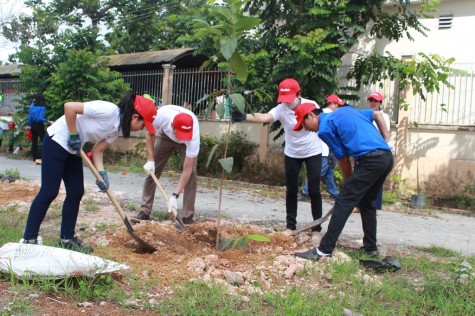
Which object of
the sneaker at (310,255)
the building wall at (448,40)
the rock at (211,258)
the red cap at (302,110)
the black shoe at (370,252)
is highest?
the building wall at (448,40)

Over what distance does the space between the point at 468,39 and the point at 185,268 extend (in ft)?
31.3

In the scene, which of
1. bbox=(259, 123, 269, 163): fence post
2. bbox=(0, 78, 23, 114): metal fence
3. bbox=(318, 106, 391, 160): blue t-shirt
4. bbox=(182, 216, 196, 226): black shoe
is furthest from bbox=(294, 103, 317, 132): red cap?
bbox=(0, 78, 23, 114): metal fence

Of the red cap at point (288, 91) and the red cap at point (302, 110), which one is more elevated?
the red cap at point (288, 91)

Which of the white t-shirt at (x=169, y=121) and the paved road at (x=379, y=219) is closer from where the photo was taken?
the white t-shirt at (x=169, y=121)

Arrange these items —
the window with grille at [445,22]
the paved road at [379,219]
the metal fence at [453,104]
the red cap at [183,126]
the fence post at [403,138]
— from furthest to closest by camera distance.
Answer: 1. the window with grille at [445,22]
2. the fence post at [403,138]
3. the metal fence at [453,104]
4. the paved road at [379,219]
5. the red cap at [183,126]

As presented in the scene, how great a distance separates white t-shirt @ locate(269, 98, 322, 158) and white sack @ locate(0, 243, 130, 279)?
233 centimetres

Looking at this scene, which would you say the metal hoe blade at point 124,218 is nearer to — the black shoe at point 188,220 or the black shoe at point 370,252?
the black shoe at point 188,220

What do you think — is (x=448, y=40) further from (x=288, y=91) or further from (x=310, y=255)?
(x=310, y=255)

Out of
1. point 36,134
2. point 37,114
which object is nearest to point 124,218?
point 37,114

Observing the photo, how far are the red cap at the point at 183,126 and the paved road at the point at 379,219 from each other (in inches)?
68.3

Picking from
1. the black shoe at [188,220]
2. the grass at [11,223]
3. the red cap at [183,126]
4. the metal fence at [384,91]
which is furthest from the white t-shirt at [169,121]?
the metal fence at [384,91]

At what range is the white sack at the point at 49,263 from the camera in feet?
10.3

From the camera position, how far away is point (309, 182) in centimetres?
500

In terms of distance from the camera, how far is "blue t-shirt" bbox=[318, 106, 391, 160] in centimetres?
410
